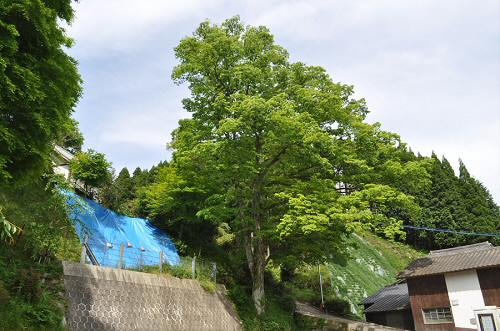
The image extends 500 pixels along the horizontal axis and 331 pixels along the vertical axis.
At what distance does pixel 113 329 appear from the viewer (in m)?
12.1

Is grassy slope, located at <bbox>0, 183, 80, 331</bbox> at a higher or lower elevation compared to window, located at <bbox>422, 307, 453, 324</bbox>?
higher

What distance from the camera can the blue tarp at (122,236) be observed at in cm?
1658

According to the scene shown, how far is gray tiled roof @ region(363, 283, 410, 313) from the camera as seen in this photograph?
85.9 feet

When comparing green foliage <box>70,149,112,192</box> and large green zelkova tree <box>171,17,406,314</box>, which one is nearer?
large green zelkova tree <box>171,17,406,314</box>

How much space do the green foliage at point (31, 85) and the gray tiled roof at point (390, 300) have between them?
24706mm

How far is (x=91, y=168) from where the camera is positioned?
77.9 feet

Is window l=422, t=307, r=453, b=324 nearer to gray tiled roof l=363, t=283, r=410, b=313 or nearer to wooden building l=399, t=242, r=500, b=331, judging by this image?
wooden building l=399, t=242, r=500, b=331

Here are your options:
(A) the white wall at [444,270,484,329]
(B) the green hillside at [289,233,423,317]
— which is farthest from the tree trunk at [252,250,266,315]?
(A) the white wall at [444,270,484,329]

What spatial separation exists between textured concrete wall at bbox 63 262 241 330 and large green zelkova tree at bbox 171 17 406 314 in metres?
3.67

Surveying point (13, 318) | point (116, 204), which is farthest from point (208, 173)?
point (13, 318)

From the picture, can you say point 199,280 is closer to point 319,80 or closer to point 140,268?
point 140,268

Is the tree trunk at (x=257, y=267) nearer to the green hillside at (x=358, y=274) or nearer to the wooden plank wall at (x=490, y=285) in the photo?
the green hillside at (x=358, y=274)

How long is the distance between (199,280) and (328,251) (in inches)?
254

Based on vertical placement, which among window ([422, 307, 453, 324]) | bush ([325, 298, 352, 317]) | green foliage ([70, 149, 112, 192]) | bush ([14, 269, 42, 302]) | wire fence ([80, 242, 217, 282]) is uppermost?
green foliage ([70, 149, 112, 192])
